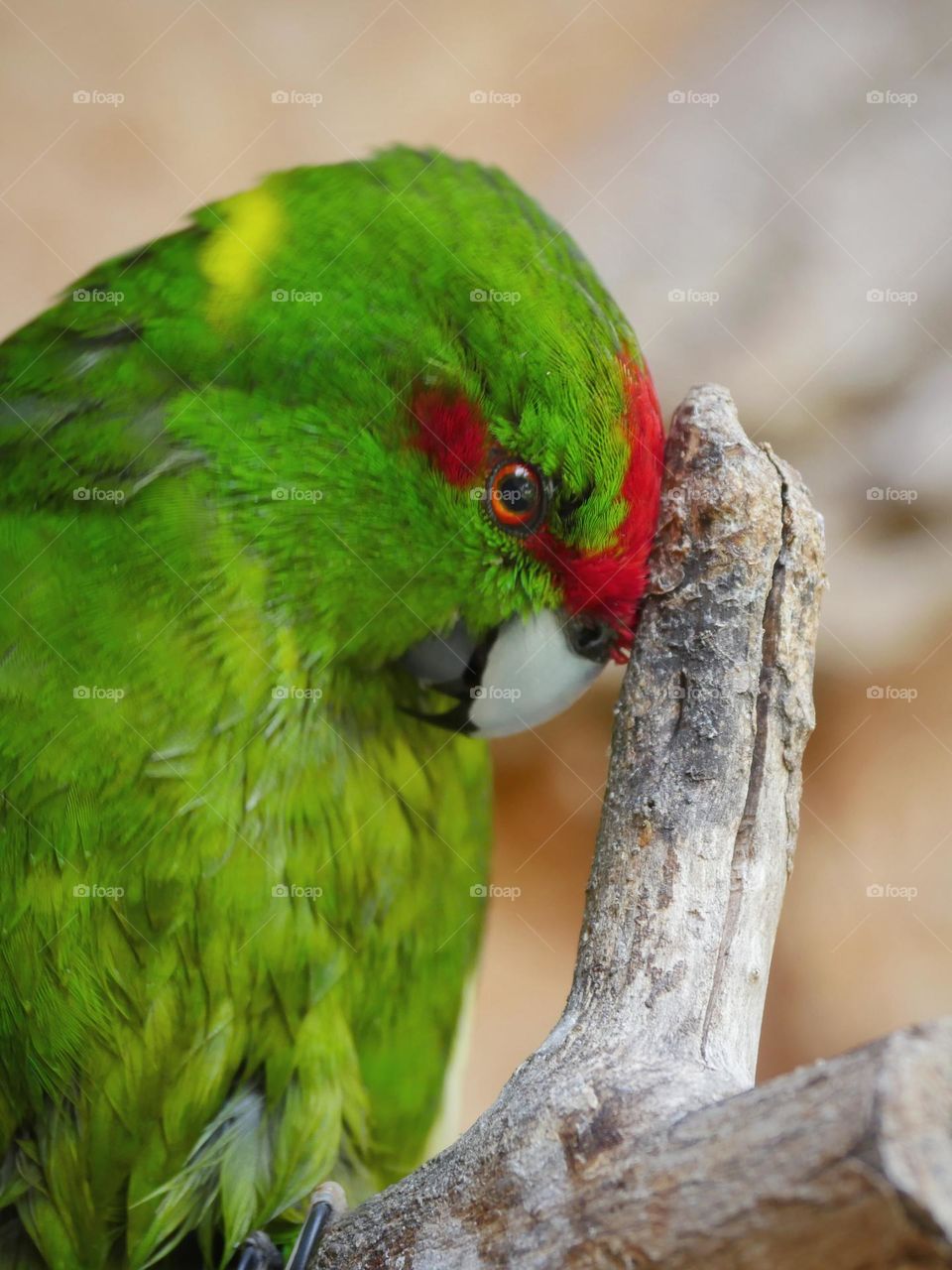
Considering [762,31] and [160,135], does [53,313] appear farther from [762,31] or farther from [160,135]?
[762,31]

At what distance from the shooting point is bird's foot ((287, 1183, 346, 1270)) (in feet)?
4.53

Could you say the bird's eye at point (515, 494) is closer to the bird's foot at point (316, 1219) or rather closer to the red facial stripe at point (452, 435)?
the red facial stripe at point (452, 435)

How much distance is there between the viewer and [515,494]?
1.42 m

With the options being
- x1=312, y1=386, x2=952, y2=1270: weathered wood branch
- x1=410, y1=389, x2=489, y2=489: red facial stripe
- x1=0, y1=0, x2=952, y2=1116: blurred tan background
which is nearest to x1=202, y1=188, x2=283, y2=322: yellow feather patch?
x1=410, y1=389, x2=489, y2=489: red facial stripe

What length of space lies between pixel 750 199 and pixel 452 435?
5.99 feet

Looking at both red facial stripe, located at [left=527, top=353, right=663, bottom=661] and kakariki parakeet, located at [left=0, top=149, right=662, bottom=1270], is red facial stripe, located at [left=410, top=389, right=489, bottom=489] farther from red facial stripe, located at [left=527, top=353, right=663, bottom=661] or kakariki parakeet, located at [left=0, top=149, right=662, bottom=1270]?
red facial stripe, located at [left=527, top=353, right=663, bottom=661]

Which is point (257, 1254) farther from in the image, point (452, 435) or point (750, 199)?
point (750, 199)

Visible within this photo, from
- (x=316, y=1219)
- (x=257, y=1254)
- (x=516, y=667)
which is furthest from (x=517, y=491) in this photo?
(x=257, y=1254)

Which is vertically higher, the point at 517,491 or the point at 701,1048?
the point at 517,491

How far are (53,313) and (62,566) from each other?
0.41 metres

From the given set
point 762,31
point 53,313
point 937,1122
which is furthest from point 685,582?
point 762,31

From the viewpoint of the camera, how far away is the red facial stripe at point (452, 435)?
4.63 ft

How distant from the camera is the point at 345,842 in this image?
5.23ft

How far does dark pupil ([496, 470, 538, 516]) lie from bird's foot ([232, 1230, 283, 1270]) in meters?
1.08
